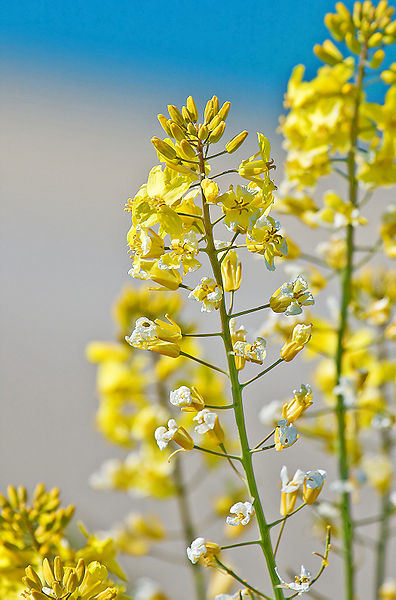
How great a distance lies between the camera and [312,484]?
592mm

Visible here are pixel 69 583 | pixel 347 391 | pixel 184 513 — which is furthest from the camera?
pixel 184 513

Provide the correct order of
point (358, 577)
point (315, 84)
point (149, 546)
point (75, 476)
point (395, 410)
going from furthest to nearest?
point (75, 476), point (358, 577), point (149, 546), point (395, 410), point (315, 84)

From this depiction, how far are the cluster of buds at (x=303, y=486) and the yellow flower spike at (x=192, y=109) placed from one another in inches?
12.4

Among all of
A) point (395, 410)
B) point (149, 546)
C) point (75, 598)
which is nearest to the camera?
point (75, 598)

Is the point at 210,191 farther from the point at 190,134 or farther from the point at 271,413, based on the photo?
the point at 271,413

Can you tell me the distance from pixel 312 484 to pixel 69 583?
0.21 metres

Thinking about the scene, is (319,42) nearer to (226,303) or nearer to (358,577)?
(226,303)

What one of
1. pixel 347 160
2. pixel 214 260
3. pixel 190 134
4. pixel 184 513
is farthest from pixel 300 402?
pixel 184 513

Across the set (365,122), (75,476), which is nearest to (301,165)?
(365,122)

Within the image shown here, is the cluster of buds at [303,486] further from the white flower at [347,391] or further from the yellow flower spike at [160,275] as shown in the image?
the white flower at [347,391]

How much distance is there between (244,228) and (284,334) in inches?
20.7

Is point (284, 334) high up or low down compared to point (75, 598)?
up

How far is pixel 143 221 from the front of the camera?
1.94 feet

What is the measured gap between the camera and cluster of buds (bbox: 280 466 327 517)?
59cm
